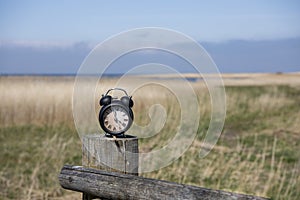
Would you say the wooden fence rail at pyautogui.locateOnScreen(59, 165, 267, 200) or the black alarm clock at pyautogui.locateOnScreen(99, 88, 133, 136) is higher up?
the black alarm clock at pyautogui.locateOnScreen(99, 88, 133, 136)

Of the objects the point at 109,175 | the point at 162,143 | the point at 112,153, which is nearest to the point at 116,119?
the point at 112,153

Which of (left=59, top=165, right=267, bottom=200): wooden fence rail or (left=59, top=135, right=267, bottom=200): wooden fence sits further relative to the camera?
(left=59, top=135, right=267, bottom=200): wooden fence

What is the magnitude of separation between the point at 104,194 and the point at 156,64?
668mm

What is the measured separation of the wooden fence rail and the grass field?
Answer: 310cm

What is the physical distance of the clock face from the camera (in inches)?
96.4

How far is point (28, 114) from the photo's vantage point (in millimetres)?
10680

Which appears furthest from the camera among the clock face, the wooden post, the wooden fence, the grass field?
the grass field

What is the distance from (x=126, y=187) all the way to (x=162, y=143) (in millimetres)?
6277

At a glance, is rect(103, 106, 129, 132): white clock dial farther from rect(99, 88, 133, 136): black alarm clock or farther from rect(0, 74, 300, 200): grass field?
rect(0, 74, 300, 200): grass field

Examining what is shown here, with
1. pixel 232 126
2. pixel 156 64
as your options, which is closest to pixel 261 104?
pixel 232 126

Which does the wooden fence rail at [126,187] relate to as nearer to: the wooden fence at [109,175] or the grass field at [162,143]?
the wooden fence at [109,175]

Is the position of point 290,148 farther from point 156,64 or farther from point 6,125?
point 156,64

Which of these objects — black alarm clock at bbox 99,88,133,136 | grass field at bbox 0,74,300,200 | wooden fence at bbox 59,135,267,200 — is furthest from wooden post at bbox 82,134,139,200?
grass field at bbox 0,74,300,200

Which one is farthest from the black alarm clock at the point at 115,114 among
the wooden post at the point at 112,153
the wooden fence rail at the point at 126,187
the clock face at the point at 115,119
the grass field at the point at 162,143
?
the grass field at the point at 162,143
